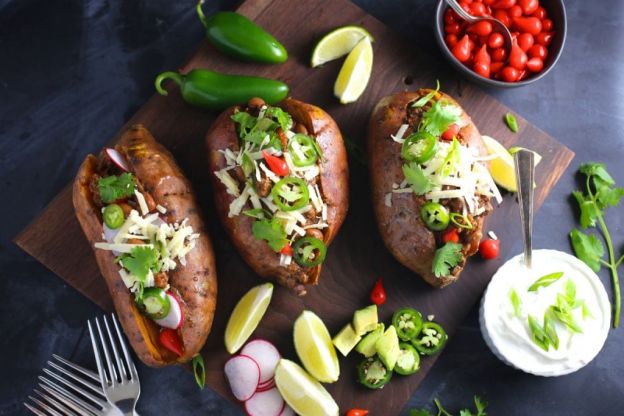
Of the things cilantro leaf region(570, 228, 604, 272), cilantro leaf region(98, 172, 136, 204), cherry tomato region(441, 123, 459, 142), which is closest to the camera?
cilantro leaf region(98, 172, 136, 204)

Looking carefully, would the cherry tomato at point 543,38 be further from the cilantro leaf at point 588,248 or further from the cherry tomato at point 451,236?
the cherry tomato at point 451,236

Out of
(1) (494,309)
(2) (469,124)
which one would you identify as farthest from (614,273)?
(2) (469,124)

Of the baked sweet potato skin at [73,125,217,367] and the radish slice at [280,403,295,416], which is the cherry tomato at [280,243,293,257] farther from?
the radish slice at [280,403,295,416]

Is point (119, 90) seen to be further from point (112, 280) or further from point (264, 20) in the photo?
point (112, 280)

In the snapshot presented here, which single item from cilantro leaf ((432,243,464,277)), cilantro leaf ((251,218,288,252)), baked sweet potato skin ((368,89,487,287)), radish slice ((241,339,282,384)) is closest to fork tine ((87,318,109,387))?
radish slice ((241,339,282,384))

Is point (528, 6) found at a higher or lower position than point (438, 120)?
higher

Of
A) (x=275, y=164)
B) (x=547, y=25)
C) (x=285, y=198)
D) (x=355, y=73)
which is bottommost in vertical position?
(x=285, y=198)

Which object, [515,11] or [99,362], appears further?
[515,11]

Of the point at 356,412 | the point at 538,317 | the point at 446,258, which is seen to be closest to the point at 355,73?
the point at 446,258

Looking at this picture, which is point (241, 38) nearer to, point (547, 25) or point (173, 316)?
point (173, 316)
